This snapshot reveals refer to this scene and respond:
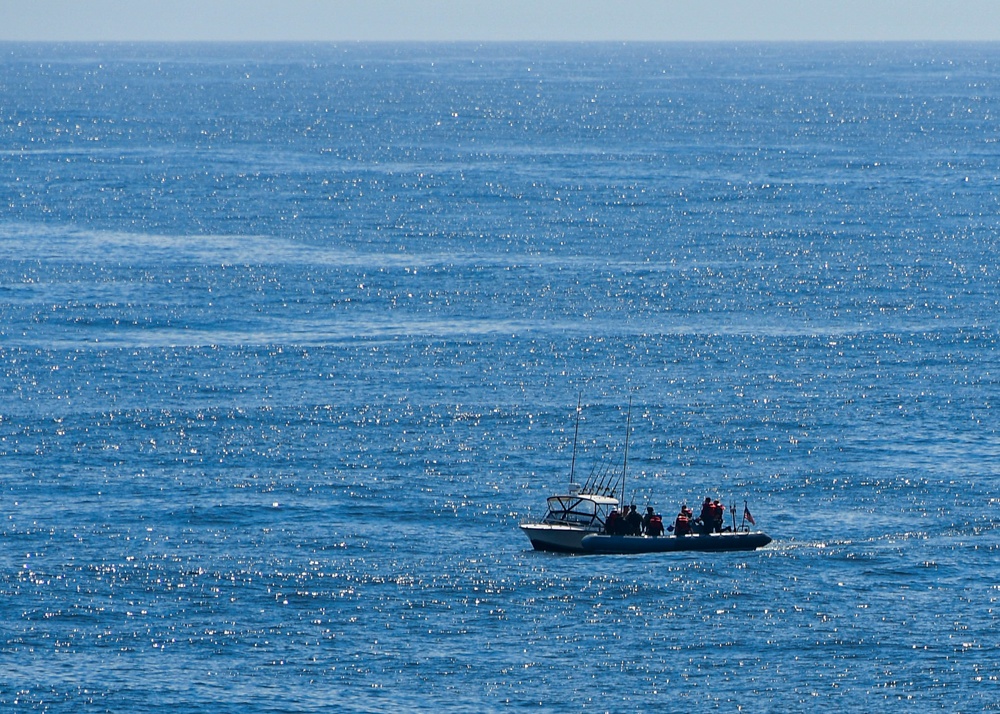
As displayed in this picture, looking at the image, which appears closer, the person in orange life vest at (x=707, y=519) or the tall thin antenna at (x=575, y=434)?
the person in orange life vest at (x=707, y=519)

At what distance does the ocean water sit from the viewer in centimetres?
6225

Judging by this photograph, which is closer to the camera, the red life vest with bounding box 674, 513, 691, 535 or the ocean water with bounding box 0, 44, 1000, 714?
the ocean water with bounding box 0, 44, 1000, 714

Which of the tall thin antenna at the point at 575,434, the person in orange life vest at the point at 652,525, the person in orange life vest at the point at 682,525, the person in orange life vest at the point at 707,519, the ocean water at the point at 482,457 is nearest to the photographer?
the ocean water at the point at 482,457

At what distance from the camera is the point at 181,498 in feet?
263

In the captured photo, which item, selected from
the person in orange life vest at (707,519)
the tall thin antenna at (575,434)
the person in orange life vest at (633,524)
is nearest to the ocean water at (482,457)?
the tall thin antenna at (575,434)

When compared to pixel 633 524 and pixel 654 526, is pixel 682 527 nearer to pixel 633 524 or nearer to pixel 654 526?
pixel 654 526

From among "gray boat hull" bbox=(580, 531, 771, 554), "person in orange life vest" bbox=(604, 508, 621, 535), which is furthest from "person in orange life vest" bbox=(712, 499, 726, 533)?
"person in orange life vest" bbox=(604, 508, 621, 535)

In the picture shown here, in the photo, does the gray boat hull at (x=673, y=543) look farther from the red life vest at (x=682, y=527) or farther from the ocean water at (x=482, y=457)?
the ocean water at (x=482, y=457)

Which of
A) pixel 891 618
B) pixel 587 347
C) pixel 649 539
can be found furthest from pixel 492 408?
pixel 891 618

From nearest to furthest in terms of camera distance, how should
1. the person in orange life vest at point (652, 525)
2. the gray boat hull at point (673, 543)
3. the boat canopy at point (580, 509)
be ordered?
1. the gray boat hull at point (673, 543)
2. the person in orange life vest at point (652, 525)
3. the boat canopy at point (580, 509)

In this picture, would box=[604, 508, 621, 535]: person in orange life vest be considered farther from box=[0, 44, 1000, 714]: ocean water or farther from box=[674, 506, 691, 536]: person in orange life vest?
box=[674, 506, 691, 536]: person in orange life vest

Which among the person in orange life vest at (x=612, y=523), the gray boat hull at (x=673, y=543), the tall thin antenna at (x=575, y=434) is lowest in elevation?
the gray boat hull at (x=673, y=543)

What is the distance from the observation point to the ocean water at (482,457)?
6225 cm

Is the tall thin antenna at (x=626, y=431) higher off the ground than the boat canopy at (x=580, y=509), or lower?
higher
